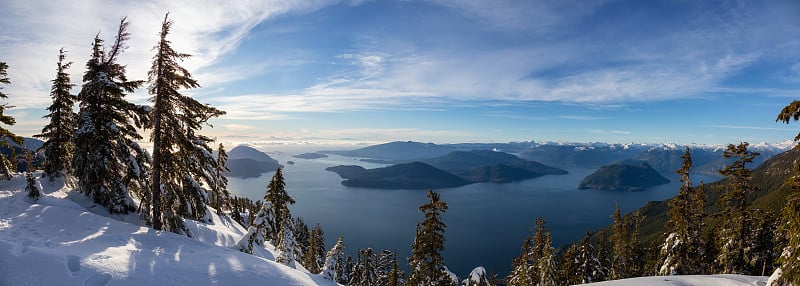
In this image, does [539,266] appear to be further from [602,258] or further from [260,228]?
[260,228]

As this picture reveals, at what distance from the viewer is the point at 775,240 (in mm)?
22609

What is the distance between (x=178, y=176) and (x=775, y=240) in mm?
36420

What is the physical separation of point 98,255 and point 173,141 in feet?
27.0

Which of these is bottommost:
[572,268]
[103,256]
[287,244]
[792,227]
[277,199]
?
[572,268]

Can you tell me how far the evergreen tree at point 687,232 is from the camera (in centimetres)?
2378

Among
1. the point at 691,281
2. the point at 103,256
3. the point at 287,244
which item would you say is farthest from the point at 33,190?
the point at 691,281

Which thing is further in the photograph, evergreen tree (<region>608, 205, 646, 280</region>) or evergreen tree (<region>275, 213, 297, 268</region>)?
evergreen tree (<region>608, 205, 646, 280</region>)

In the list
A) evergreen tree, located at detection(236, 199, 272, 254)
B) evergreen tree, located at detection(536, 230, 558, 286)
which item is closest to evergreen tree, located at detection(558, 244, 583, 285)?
evergreen tree, located at detection(536, 230, 558, 286)

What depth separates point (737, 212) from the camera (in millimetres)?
23594

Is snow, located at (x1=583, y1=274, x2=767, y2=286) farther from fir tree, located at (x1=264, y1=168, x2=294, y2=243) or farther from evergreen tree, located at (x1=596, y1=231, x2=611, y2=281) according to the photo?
fir tree, located at (x1=264, y1=168, x2=294, y2=243)

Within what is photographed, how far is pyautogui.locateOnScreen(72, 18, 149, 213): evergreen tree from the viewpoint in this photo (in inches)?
738

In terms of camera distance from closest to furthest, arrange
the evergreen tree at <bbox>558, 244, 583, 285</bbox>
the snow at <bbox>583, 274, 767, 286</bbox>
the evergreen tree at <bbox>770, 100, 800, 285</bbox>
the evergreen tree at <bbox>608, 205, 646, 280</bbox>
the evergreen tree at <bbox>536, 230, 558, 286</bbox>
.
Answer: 1. the evergreen tree at <bbox>770, 100, 800, 285</bbox>
2. the snow at <bbox>583, 274, 767, 286</bbox>
3. the evergreen tree at <bbox>536, 230, 558, 286</bbox>
4. the evergreen tree at <bbox>558, 244, 583, 285</bbox>
5. the evergreen tree at <bbox>608, 205, 646, 280</bbox>

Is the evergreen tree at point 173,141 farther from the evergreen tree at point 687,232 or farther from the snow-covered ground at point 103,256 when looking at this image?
the evergreen tree at point 687,232

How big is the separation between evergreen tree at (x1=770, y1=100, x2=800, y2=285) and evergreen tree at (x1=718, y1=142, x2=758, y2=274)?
10.9 meters
